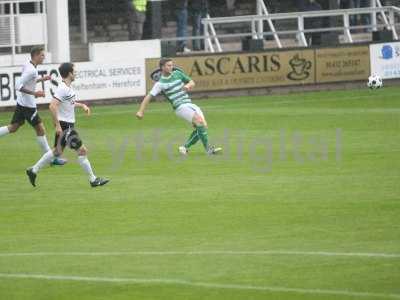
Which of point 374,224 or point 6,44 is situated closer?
point 374,224

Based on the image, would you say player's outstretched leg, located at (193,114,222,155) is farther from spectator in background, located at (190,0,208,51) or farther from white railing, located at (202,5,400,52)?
spectator in background, located at (190,0,208,51)

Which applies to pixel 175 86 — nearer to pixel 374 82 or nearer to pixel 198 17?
pixel 374 82

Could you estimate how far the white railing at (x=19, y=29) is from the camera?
34094 mm

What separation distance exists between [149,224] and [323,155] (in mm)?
7429

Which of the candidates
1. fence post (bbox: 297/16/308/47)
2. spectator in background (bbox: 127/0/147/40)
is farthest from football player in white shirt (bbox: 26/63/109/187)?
fence post (bbox: 297/16/308/47)

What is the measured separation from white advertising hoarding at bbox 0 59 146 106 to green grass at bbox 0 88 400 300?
15.6 ft

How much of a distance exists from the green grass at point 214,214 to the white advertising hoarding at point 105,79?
4749mm

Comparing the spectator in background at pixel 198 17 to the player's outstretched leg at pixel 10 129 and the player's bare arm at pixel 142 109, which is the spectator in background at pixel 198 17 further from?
the player's outstretched leg at pixel 10 129

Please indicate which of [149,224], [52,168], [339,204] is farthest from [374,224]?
[52,168]

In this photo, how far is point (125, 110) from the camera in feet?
108

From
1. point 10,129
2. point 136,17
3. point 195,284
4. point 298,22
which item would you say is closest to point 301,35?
point 298,22

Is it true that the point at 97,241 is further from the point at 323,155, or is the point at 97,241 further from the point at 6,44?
the point at 6,44

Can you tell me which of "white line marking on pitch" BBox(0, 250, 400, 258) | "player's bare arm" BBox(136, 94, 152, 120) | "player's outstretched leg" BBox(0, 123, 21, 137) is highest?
"player's bare arm" BBox(136, 94, 152, 120)

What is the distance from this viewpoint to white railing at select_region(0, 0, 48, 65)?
34094 millimetres
